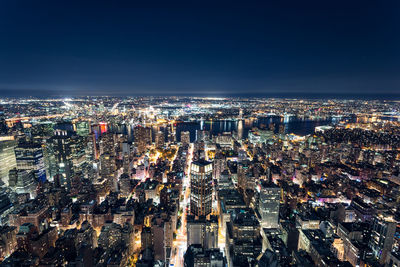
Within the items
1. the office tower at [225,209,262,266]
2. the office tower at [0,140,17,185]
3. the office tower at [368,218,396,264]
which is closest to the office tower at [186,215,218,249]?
the office tower at [225,209,262,266]

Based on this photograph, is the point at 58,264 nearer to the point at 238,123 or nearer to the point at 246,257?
the point at 246,257

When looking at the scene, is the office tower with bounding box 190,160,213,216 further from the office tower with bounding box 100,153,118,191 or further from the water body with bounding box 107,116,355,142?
the water body with bounding box 107,116,355,142

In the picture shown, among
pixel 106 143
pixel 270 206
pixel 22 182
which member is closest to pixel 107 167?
pixel 22 182

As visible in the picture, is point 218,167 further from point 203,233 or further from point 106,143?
point 106,143

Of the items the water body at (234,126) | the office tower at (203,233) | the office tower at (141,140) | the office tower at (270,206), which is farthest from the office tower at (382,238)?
the water body at (234,126)

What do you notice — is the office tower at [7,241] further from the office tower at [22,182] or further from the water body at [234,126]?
the water body at [234,126]

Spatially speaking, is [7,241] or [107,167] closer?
[7,241]

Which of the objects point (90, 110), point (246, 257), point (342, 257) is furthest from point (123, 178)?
point (90, 110)
